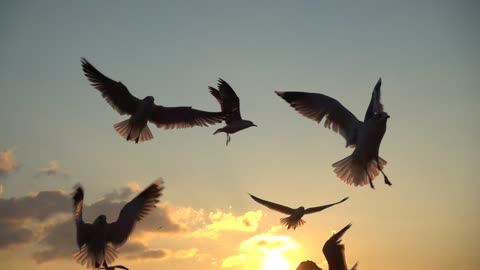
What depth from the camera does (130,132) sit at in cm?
1584

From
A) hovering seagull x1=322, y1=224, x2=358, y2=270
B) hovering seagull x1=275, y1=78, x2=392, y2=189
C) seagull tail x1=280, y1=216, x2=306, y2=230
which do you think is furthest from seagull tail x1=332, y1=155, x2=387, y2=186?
hovering seagull x1=322, y1=224, x2=358, y2=270

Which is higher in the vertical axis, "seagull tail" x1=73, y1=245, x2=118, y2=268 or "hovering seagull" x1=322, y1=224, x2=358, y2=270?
"seagull tail" x1=73, y1=245, x2=118, y2=268

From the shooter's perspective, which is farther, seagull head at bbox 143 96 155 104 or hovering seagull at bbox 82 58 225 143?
seagull head at bbox 143 96 155 104

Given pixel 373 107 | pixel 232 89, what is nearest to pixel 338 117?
pixel 373 107

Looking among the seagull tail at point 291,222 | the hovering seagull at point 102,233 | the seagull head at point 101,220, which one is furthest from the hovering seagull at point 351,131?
the seagull head at point 101,220

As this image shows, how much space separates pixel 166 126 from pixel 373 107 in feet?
18.2

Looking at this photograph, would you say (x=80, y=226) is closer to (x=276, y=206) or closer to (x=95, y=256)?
(x=95, y=256)

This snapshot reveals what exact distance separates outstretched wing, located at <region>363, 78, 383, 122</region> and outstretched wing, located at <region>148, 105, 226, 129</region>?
3854 millimetres

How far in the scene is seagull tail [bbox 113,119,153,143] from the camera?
15828 millimetres

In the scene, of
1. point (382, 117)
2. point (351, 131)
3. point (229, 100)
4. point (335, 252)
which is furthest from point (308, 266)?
point (229, 100)

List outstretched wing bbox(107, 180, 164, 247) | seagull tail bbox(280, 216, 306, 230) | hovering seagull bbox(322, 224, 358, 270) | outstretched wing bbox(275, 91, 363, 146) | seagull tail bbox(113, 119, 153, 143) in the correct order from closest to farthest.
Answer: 1. hovering seagull bbox(322, 224, 358, 270)
2. outstretched wing bbox(107, 180, 164, 247)
3. outstretched wing bbox(275, 91, 363, 146)
4. seagull tail bbox(280, 216, 306, 230)
5. seagull tail bbox(113, 119, 153, 143)

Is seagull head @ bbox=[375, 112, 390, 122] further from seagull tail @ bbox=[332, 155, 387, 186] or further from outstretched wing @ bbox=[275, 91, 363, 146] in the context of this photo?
seagull tail @ bbox=[332, 155, 387, 186]

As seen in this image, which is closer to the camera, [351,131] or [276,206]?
[351,131]

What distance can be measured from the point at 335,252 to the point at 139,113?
7.21m
